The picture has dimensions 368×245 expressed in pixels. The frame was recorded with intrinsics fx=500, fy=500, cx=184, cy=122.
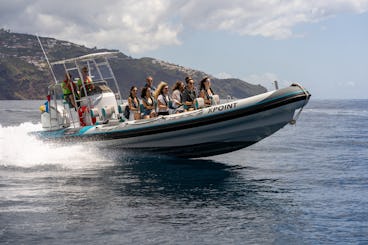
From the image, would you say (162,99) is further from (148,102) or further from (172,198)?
(172,198)

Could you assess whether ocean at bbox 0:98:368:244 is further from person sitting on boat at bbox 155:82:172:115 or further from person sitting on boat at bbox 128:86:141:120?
person sitting on boat at bbox 155:82:172:115

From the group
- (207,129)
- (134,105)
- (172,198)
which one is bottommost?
(172,198)

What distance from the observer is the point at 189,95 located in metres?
13.5

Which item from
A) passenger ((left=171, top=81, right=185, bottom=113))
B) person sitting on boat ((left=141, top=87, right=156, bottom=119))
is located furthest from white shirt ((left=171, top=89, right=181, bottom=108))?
person sitting on boat ((left=141, top=87, right=156, bottom=119))

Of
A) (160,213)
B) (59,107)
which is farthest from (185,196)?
(59,107)

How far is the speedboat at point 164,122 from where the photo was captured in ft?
39.4

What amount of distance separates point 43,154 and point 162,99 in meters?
3.82

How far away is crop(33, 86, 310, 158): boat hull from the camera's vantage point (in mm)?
11891

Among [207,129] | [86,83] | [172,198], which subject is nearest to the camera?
[172,198]

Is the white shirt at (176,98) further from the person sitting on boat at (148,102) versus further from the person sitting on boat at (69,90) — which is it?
the person sitting on boat at (69,90)

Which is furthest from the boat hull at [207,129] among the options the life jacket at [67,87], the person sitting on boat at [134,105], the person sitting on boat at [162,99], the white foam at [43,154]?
the life jacket at [67,87]

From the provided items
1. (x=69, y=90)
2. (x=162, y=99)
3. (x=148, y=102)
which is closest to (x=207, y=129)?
(x=162, y=99)

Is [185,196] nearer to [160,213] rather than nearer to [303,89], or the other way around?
[160,213]

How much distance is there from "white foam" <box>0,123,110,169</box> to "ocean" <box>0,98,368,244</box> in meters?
0.03
